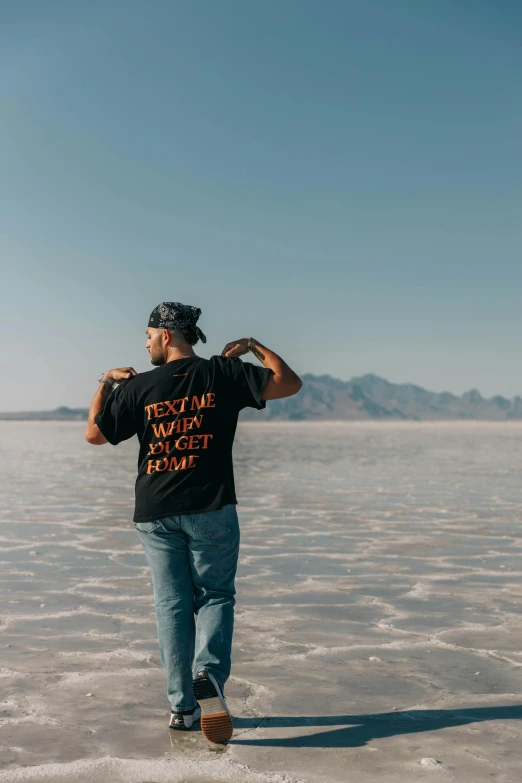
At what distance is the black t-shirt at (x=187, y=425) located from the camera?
3.66m

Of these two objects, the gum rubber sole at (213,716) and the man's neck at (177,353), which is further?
the man's neck at (177,353)

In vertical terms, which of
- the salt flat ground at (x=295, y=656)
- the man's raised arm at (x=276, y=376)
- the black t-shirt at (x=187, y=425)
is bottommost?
the salt flat ground at (x=295, y=656)

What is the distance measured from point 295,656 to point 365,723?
1169 mm

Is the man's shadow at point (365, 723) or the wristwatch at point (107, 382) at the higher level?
the wristwatch at point (107, 382)

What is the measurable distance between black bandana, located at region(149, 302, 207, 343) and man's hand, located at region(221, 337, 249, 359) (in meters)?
0.16

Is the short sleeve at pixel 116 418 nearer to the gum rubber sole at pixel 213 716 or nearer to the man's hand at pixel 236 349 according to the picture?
the man's hand at pixel 236 349

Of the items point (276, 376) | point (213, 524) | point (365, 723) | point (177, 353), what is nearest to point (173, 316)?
point (177, 353)

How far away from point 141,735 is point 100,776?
0.48 metres

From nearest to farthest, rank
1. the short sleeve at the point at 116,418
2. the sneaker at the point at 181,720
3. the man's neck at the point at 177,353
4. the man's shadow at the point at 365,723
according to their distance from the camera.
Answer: the man's shadow at the point at 365,723
the sneaker at the point at 181,720
the short sleeve at the point at 116,418
the man's neck at the point at 177,353

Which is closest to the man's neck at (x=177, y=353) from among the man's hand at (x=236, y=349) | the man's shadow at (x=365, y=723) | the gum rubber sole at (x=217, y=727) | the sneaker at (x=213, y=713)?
the man's hand at (x=236, y=349)

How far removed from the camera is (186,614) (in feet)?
12.2

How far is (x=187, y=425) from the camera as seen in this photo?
12.2 feet

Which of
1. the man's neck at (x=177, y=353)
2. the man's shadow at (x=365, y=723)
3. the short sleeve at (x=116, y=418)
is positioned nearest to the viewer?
the man's shadow at (x=365, y=723)

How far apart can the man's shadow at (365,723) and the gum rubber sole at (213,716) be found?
151mm
